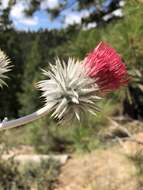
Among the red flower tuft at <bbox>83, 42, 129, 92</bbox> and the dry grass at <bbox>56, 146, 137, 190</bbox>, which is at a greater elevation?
the red flower tuft at <bbox>83, 42, 129, 92</bbox>

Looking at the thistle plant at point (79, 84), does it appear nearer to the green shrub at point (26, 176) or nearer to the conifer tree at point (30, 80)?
the green shrub at point (26, 176)

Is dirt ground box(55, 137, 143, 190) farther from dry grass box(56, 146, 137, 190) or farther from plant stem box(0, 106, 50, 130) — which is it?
plant stem box(0, 106, 50, 130)

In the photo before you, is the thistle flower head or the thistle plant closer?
the thistle plant

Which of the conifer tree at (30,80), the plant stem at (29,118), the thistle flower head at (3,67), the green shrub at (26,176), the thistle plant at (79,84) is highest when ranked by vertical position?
the conifer tree at (30,80)

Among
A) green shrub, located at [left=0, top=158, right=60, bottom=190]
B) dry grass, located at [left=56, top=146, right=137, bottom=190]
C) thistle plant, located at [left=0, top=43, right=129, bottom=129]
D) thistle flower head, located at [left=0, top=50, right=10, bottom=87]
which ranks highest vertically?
thistle flower head, located at [left=0, top=50, right=10, bottom=87]

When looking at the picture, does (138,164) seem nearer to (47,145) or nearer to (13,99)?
(47,145)

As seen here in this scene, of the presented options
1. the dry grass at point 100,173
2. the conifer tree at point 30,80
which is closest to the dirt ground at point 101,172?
the dry grass at point 100,173

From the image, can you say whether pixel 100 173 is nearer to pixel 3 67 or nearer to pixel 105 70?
pixel 3 67

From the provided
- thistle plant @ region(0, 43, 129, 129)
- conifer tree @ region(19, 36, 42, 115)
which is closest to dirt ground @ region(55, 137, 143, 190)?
thistle plant @ region(0, 43, 129, 129)
